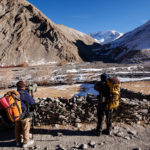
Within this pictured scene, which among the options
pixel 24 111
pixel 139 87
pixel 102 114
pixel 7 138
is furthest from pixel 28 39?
pixel 102 114

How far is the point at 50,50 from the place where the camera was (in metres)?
58.2

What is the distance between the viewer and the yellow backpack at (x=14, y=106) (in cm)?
351

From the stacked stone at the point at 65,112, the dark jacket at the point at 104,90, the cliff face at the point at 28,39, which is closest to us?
the dark jacket at the point at 104,90

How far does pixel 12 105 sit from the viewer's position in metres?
3.53

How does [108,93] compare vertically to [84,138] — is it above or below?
above

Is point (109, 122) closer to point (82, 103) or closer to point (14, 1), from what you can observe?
point (82, 103)

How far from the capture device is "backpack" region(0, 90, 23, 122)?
136 inches

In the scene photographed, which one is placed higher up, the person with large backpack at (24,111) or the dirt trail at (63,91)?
the person with large backpack at (24,111)

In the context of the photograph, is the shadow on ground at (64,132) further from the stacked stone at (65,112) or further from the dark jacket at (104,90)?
the dark jacket at (104,90)

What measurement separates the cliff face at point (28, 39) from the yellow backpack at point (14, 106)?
49.6 meters

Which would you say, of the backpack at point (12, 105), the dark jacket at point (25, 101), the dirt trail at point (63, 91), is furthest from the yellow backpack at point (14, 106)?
the dirt trail at point (63, 91)

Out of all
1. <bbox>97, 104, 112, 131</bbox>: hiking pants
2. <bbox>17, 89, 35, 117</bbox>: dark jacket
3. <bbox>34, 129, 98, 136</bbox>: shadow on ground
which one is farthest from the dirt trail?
<bbox>17, 89, 35, 117</bbox>: dark jacket

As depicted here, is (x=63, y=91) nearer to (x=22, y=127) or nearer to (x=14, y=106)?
(x=22, y=127)

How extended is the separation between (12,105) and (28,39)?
198ft
